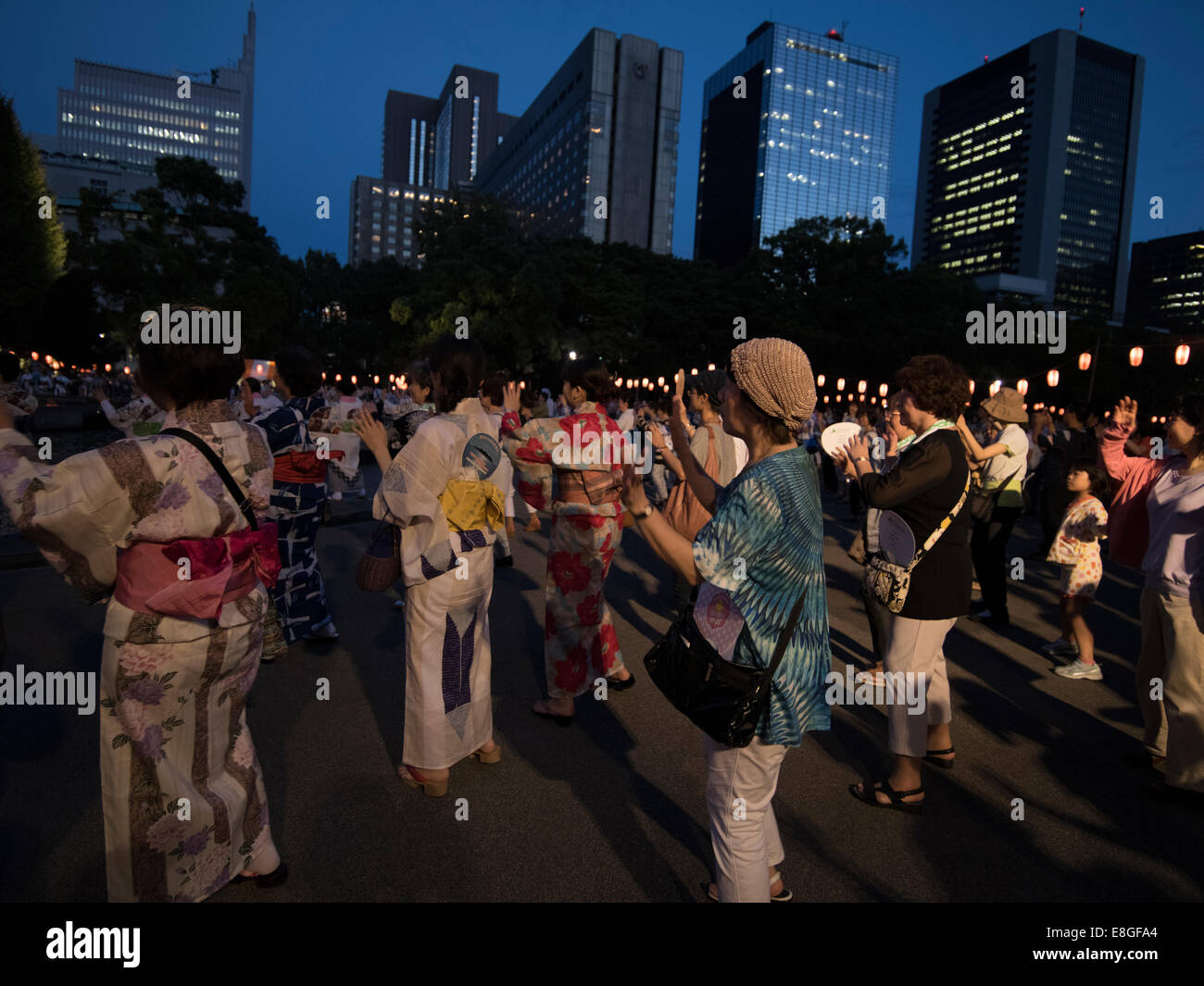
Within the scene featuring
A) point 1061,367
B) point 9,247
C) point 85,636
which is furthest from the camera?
point 1061,367

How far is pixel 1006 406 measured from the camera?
232 inches

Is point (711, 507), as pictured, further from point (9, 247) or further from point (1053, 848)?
point (9, 247)

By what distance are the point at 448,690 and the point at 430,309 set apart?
26.9 metres

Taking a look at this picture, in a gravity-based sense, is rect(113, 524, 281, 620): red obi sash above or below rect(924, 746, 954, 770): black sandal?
above

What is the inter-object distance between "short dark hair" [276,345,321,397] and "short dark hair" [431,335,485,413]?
2083 mm

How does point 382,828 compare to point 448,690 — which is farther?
point 448,690

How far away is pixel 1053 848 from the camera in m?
3.02

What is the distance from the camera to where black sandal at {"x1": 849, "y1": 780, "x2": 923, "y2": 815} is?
3.27 metres

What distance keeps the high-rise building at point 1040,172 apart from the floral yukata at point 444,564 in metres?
66.1

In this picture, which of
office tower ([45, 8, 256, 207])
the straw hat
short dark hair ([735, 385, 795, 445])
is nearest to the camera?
short dark hair ([735, 385, 795, 445])

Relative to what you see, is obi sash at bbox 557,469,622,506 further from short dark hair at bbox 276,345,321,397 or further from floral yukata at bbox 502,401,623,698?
short dark hair at bbox 276,345,321,397

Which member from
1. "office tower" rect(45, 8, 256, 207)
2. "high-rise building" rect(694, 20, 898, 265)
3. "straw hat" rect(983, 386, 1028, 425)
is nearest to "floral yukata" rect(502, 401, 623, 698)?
"straw hat" rect(983, 386, 1028, 425)
